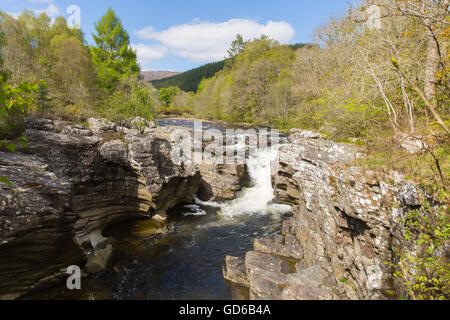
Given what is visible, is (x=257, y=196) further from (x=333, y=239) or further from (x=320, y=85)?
(x=320, y=85)

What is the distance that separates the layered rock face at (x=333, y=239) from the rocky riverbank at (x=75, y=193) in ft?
19.8

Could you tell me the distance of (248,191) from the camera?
17.6 metres

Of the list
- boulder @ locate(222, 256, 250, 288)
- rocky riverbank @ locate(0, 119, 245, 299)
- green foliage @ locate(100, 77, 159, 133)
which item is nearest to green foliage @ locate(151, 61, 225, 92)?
green foliage @ locate(100, 77, 159, 133)

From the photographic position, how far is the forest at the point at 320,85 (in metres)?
4.33

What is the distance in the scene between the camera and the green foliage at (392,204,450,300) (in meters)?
3.66

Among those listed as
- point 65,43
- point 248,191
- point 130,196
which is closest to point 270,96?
point 248,191

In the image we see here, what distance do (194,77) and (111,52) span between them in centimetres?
10930

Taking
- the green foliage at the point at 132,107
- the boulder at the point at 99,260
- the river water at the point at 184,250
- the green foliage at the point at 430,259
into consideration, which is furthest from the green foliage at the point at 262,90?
the green foliage at the point at 430,259

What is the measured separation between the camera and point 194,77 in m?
135

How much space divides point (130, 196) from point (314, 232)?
9.40 meters

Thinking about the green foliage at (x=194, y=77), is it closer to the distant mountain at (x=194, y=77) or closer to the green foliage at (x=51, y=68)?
the distant mountain at (x=194, y=77)

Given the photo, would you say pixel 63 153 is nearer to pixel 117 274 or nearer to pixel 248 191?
pixel 117 274

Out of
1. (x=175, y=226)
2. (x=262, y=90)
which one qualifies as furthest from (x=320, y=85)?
(x=262, y=90)
